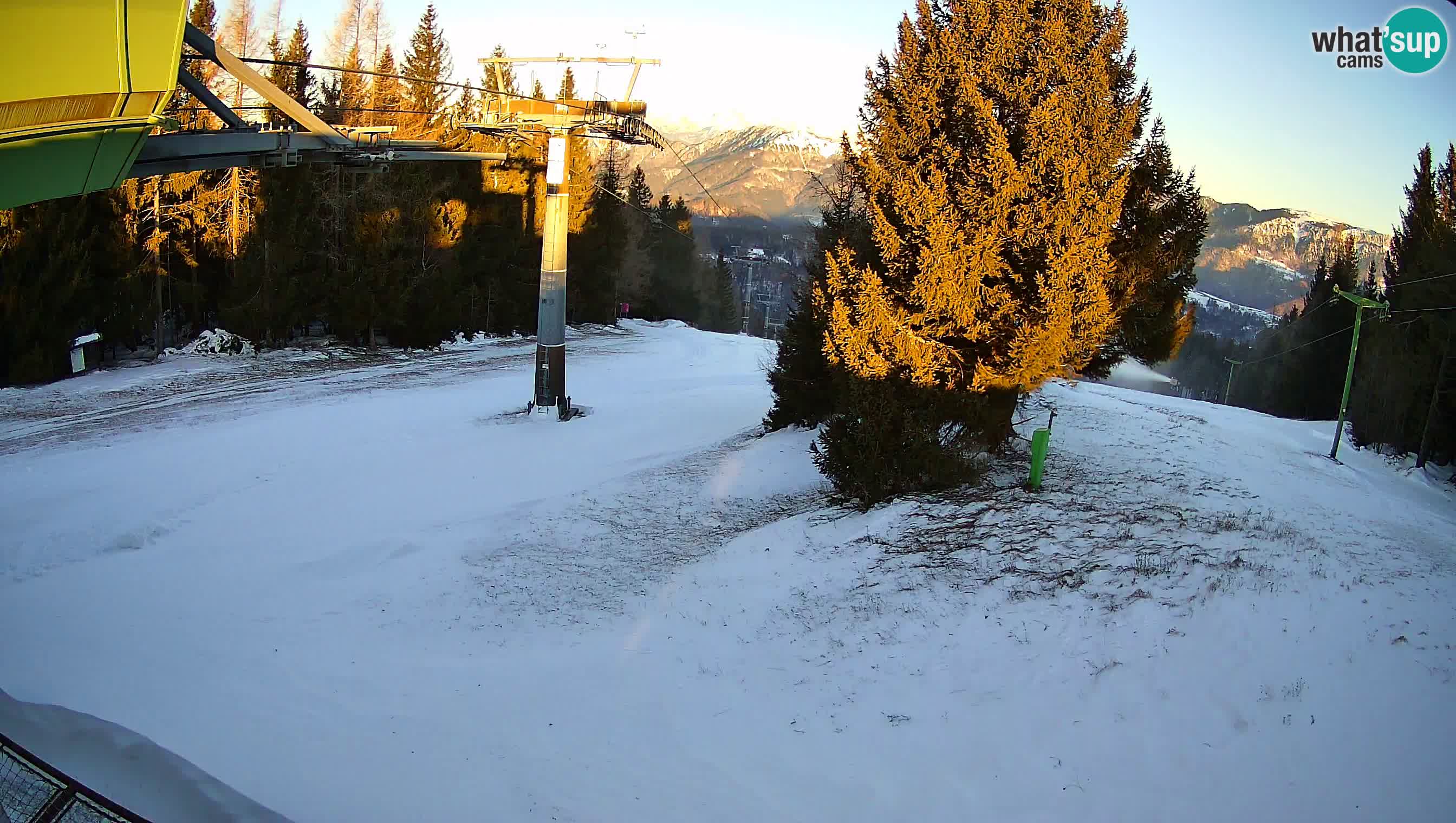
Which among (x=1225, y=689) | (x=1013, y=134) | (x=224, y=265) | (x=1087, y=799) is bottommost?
(x=1087, y=799)

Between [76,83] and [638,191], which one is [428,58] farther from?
[76,83]

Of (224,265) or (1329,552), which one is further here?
(224,265)

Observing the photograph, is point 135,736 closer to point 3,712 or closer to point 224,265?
point 3,712

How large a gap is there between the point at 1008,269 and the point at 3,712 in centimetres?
1179

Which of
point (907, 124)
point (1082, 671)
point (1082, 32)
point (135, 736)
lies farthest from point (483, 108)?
point (1082, 671)

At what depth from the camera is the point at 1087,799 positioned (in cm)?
588

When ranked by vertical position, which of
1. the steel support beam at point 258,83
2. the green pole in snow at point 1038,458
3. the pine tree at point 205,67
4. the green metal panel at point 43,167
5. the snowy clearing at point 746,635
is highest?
the pine tree at point 205,67

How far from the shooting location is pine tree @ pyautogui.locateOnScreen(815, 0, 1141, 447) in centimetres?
1118

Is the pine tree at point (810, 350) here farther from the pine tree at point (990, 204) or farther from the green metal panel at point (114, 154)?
the green metal panel at point (114, 154)

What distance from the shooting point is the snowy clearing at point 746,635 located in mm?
6242

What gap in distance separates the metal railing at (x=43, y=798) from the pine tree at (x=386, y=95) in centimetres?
3496

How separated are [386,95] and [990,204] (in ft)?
112

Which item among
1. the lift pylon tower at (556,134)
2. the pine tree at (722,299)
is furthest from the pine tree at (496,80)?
the pine tree at (722,299)

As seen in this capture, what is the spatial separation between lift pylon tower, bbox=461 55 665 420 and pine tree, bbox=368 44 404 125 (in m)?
17.6
